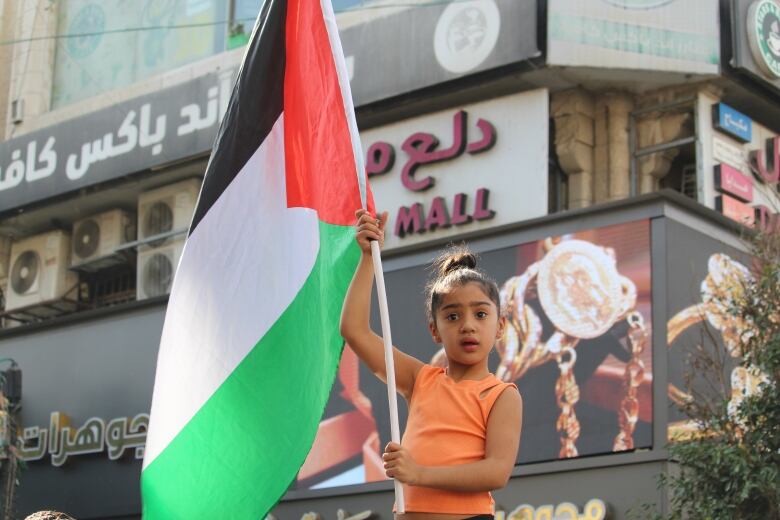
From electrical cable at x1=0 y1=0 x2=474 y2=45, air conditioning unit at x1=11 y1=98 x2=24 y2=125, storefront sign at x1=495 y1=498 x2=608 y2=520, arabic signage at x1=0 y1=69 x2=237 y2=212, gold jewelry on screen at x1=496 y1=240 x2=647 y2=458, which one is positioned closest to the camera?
storefront sign at x1=495 y1=498 x2=608 y2=520

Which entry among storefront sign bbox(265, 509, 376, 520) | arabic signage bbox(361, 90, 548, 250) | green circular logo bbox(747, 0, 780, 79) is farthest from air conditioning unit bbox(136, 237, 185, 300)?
green circular logo bbox(747, 0, 780, 79)

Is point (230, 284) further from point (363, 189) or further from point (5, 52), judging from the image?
point (5, 52)

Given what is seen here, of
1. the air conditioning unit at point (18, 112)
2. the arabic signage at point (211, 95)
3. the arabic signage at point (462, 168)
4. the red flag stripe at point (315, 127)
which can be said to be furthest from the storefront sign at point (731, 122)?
the red flag stripe at point (315, 127)

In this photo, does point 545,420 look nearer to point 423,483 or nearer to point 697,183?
point 697,183

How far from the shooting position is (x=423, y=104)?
16.2 m

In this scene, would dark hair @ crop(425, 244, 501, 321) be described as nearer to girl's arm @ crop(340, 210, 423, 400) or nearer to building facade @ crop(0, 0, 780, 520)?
girl's arm @ crop(340, 210, 423, 400)

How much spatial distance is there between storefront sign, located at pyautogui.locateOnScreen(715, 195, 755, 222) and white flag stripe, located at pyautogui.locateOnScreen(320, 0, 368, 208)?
10.2m

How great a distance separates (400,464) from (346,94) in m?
1.68

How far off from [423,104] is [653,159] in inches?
103

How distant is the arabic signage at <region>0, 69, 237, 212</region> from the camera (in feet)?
59.1

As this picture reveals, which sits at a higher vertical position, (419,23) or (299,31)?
(419,23)

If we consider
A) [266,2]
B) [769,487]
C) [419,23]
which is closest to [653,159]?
[419,23]

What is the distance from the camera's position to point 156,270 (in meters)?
18.6

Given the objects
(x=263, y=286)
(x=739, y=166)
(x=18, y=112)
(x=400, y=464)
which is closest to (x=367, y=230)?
(x=263, y=286)
